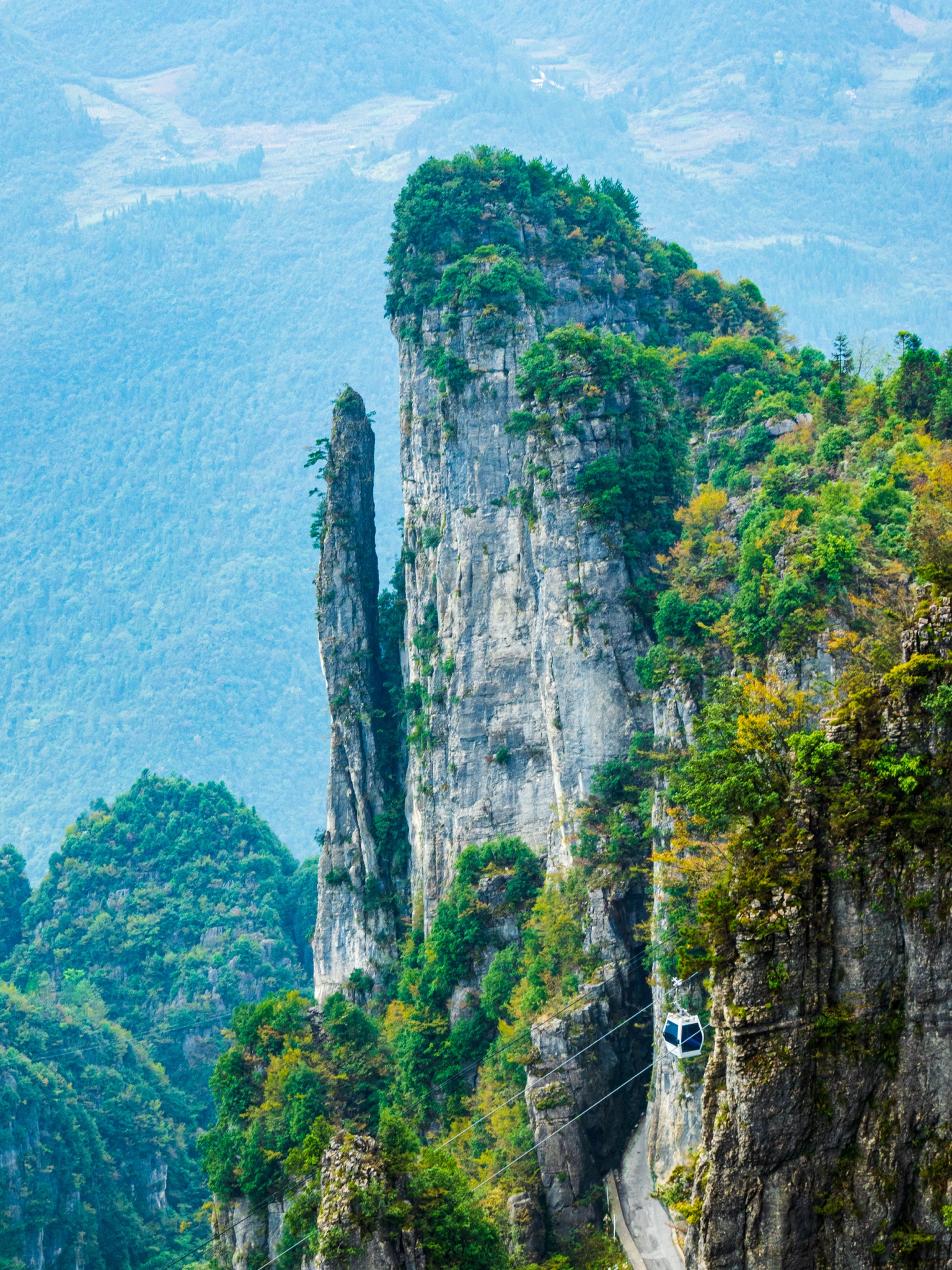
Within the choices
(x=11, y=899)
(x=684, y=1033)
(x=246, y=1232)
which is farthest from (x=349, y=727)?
(x=11, y=899)

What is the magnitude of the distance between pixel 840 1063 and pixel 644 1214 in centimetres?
2759

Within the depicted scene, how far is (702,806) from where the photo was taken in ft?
128

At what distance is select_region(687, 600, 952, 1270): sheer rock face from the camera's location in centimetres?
2780

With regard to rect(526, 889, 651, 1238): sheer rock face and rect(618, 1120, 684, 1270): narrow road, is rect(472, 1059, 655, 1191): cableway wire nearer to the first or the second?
Answer: rect(526, 889, 651, 1238): sheer rock face

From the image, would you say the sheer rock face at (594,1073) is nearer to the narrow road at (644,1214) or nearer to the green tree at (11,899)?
the narrow road at (644,1214)

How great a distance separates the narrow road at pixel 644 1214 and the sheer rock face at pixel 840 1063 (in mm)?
22417

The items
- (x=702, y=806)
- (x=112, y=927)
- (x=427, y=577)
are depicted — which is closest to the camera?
(x=702, y=806)

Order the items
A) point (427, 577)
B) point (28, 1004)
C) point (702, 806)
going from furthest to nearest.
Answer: point (28, 1004) → point (427, 577) → point (702, 806)

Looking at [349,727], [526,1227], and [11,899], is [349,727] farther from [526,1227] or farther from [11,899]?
[11,899]

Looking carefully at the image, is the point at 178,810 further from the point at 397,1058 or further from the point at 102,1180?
the point at 397,1058

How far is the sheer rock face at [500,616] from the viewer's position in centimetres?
6444

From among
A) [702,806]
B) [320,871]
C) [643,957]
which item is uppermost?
[320,871]

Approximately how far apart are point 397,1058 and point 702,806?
98.6ft

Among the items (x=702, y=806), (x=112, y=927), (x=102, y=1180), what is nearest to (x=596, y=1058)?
(x=702, y=806)
